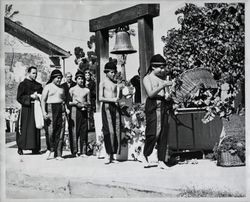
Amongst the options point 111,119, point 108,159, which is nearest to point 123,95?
point 111,119

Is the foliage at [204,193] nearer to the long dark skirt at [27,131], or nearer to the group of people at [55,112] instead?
the group of people at [55,112]

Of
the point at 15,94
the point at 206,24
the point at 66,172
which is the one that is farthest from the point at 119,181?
the point at 206,24

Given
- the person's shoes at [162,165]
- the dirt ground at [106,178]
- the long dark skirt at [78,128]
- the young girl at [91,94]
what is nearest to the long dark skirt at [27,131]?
the dirt ground at [106,178]

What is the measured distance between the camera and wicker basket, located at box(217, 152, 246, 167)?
6.20m

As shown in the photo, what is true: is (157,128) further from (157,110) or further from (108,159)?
(108,159)

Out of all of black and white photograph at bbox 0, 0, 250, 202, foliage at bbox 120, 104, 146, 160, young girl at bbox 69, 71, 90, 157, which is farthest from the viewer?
young girl at bbox 69, 71, 90, 157

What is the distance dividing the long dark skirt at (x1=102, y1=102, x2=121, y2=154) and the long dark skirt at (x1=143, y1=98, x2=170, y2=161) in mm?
325

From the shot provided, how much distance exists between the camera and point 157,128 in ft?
20.6

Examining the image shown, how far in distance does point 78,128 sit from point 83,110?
0.22 meters

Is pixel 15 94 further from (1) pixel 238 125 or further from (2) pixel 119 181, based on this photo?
(1) pixel 238 125

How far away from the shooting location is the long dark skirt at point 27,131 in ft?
21.0

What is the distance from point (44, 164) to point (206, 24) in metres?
2.38

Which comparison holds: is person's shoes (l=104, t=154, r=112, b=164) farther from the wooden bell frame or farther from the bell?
the bell

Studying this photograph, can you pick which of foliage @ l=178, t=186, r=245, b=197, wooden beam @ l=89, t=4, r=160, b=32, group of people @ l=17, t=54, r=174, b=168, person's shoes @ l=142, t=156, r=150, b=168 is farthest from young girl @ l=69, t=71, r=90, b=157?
foliage @ l=178, t=186, r=245, b=197
